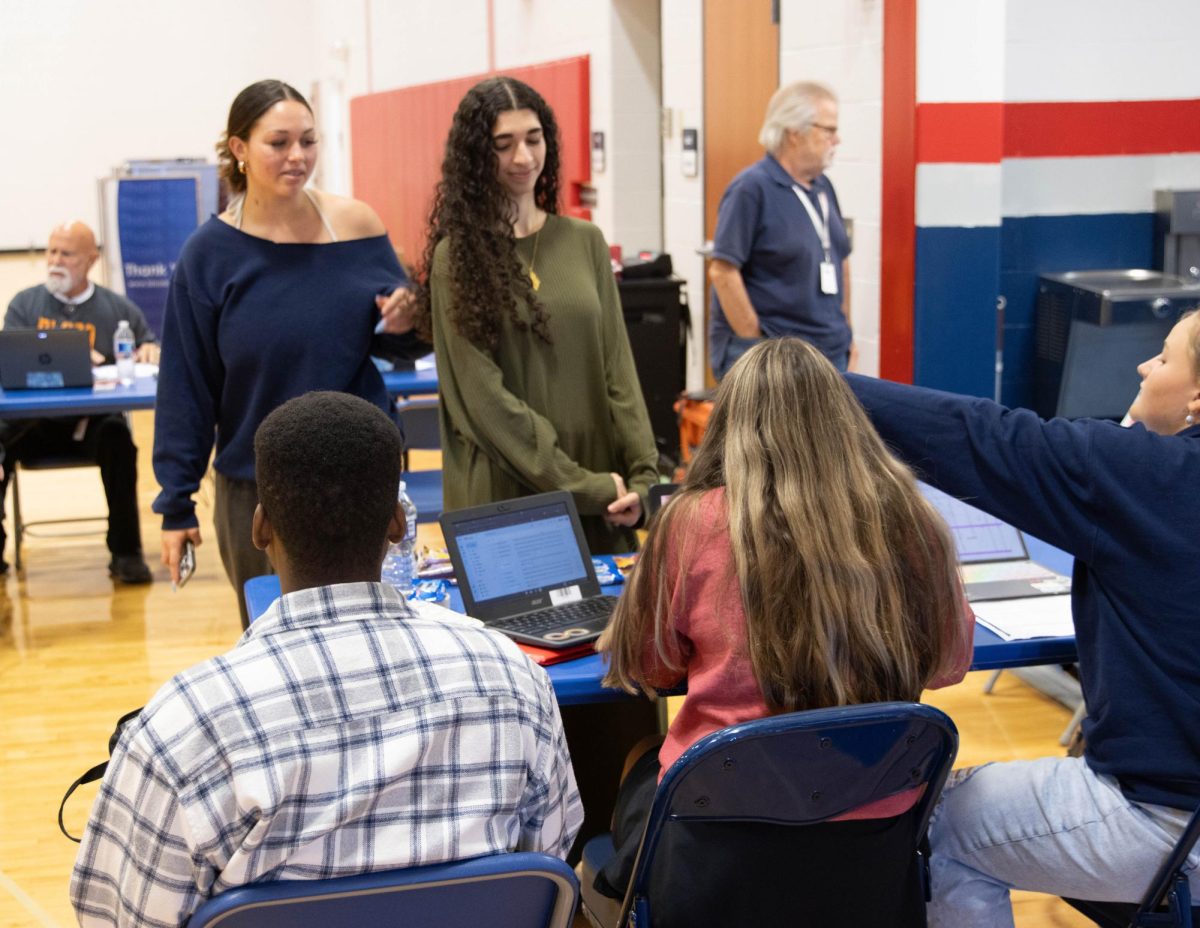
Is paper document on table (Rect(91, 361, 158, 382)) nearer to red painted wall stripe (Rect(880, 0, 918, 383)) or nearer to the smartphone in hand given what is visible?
the smartphone in hand

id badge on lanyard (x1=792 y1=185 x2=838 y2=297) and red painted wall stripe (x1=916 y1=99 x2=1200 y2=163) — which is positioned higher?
red painted wall stripe (x1=916 y1=99 x2=1200 y2=163)

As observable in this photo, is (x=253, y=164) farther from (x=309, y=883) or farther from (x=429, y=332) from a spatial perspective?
(x=309, y=883)

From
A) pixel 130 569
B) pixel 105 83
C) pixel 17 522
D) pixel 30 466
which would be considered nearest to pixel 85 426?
pixel 30 466

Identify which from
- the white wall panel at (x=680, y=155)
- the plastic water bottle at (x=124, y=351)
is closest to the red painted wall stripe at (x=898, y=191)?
the white wall panel at (x=680, y=155)

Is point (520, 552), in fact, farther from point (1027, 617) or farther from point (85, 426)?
point (85, 426)

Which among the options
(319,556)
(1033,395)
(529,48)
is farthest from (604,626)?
(529,48)

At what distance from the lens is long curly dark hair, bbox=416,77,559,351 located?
8.80 feet

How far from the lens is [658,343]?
6.27 metres

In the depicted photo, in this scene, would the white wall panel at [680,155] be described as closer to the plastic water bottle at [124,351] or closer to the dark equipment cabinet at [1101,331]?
the dark equipment cabinet at [1101,331]

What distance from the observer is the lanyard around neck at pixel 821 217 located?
4.62 meters

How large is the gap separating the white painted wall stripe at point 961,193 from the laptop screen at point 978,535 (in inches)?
91.6

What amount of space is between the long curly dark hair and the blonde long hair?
0.92m

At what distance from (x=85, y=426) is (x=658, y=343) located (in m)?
2.44

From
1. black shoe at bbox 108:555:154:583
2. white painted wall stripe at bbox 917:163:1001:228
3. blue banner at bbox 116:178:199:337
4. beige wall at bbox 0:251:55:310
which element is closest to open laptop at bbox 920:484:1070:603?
white painted wall stripe at bbox 917:163:1001:228
